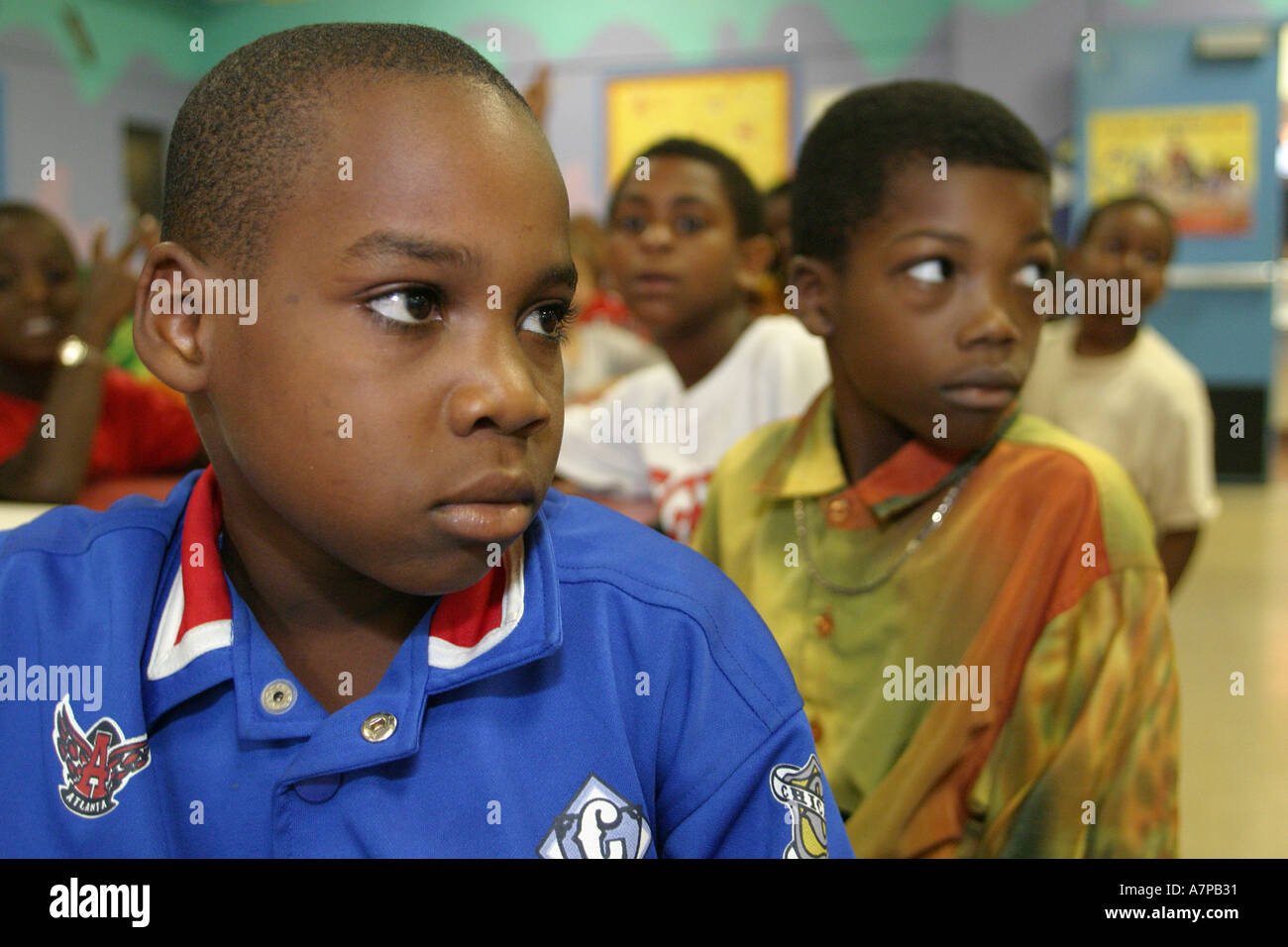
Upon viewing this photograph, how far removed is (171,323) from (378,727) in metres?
0.28

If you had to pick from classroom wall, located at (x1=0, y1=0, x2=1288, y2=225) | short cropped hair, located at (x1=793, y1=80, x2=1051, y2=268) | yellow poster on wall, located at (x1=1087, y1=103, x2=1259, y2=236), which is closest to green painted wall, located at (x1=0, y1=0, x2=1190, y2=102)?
classroom wall, located at (x1=0, y1=0, x2=1288, y2=225)

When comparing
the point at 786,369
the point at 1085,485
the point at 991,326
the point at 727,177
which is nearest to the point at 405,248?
the point at 991,326

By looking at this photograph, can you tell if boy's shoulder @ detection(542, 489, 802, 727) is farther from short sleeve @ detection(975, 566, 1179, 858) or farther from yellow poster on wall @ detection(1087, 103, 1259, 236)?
yellow poster on wall @ detection(1087, 103, 1259, 236)

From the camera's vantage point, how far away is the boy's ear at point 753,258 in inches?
78.5

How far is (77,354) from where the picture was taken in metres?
1.87

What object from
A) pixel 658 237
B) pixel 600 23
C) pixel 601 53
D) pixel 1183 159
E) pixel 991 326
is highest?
pixel 600 23

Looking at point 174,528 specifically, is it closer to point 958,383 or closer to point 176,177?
point 176,177

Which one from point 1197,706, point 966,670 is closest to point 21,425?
point 966,670

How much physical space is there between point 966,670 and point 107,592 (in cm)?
69

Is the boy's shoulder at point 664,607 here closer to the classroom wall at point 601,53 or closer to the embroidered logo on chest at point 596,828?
the embroidered logo on chest at point 596,828

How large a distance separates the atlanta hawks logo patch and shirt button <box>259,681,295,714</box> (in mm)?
75

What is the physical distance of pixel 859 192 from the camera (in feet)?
3.47

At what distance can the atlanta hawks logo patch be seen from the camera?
2.05 ft

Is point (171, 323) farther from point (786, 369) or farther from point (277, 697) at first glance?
point (786, 369)
